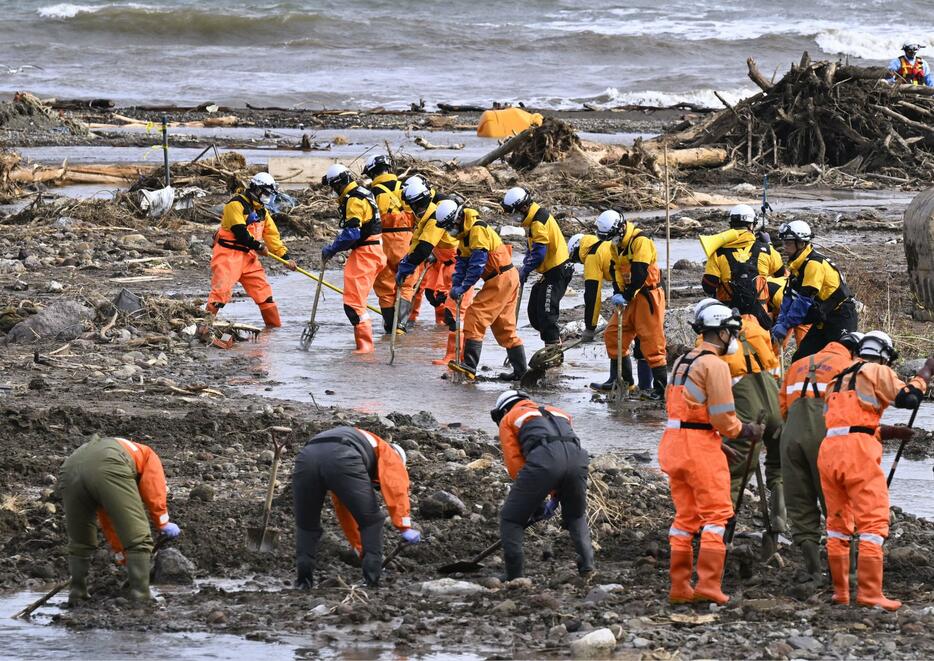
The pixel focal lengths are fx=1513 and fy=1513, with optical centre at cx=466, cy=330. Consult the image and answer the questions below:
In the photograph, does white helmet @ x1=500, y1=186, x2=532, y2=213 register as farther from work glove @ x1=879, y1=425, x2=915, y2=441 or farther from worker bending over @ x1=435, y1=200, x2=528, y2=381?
work glove @ x1=879, y1=425, x2=915, y2=441

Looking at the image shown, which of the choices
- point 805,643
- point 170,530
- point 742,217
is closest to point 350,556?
point 170,530

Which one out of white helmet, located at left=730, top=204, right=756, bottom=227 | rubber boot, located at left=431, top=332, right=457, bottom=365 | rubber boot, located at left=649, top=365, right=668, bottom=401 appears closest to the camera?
white helmet, located at left=730, top=204, right=756, bottom=227

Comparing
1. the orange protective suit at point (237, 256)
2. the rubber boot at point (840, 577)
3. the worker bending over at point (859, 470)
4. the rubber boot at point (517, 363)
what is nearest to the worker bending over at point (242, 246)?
the orange protective suit at point (237, 256)

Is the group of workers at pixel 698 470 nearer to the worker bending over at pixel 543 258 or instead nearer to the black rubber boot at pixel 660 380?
the black rubber boot at pixel 660 380

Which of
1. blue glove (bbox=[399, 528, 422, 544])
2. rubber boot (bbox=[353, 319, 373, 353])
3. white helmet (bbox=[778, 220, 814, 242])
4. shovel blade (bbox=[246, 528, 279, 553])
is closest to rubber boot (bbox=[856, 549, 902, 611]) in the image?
blue glove (bbox=[399, 528, 422, 544])

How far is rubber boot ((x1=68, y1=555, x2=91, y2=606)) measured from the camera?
8039 mm

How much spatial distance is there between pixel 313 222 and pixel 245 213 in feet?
21.7

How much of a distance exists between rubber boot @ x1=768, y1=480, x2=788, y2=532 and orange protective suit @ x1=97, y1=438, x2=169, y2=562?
370 cm

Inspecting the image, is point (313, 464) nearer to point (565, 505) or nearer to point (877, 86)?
point (565, 505)

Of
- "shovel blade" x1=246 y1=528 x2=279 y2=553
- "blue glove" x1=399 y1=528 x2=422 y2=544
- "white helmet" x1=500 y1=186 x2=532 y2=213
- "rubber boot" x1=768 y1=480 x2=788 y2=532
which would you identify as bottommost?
"shovel blade" x1=246 y1=528 x2=279 y2=553

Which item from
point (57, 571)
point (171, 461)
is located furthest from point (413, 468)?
point (57, 571)

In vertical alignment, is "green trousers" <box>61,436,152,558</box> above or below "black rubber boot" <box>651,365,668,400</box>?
above

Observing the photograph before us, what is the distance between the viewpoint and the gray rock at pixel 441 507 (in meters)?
9.39

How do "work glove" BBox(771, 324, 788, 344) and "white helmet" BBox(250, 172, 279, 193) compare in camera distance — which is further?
"white helmet" BBox(250, 172, 279, 193)
